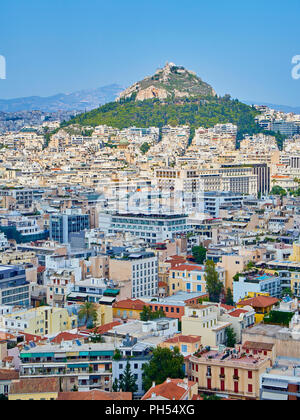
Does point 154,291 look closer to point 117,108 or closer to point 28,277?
point 28,277

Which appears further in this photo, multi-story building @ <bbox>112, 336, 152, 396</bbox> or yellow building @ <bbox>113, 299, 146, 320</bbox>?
yellow building @ <bbox>113, 299, 146, 320</bbox>

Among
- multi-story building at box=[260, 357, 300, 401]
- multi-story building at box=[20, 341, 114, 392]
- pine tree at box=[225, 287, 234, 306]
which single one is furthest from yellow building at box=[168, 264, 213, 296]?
multi-story building at box=[260, 357, 300, 401]

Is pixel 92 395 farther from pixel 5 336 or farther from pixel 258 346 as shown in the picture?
pixel 5 336

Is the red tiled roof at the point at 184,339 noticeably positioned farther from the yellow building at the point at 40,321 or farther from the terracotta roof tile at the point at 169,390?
the yellow building at the point at 40,321

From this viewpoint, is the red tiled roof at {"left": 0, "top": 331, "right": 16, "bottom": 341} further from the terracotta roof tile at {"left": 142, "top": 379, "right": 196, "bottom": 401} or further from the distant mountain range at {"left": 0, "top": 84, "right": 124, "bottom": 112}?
the distant mountain range at {"left": 0, "top": 84, "right": 124, "bottom": 112}

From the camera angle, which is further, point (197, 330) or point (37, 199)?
point (37, 199)
